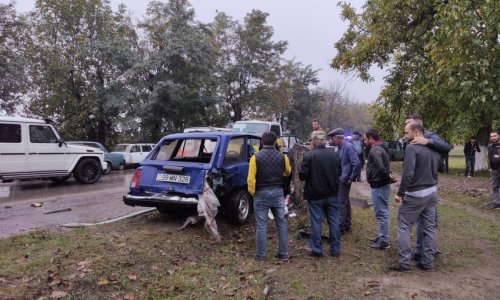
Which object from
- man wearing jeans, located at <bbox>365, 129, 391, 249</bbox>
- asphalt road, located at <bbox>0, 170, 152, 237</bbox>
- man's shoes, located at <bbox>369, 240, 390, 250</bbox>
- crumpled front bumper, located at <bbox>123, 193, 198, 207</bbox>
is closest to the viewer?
man wearing jeans, located at <bbox>365, 129, 391, 249</bbox>

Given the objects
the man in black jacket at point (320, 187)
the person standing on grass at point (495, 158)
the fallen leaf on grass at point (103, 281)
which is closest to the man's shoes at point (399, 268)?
the man in black jacket at point (320, 187)

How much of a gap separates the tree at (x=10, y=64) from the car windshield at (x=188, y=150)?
1555 cm

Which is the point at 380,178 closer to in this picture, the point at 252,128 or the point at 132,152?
the point at 252,128

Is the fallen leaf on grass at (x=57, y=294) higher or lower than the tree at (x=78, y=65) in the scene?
lower

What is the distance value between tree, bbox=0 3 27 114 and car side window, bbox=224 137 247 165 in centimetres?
1663

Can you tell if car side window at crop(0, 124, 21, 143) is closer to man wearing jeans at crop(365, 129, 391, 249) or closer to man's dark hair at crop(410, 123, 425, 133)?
man wearing jeans at crop(365, 129, 391, 249)

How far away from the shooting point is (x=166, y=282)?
4684mm

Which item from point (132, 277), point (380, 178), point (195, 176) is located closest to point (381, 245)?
point (380, 178)

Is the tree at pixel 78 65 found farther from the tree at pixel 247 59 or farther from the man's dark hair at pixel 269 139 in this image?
the man's dark hair at pixel 269 139

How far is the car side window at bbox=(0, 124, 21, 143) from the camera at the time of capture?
37.1ft

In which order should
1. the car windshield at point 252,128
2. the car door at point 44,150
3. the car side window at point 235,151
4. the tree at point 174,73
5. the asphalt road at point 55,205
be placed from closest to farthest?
the car side window at point 235,151, the asphalt road at point 55,205, the car door at point 44,150, the car windshield at point 252,128, the tree at point 174,73

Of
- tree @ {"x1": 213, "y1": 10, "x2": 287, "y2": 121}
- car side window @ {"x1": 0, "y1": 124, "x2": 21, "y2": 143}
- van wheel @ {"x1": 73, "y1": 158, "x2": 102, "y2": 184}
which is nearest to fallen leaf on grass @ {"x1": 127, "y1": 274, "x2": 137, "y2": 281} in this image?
car side window @ {"x1": 0, "y1": 124, "x2": 21, "y2": 143}

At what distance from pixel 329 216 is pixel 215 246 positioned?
175 cm

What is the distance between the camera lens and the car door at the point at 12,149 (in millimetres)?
11297
